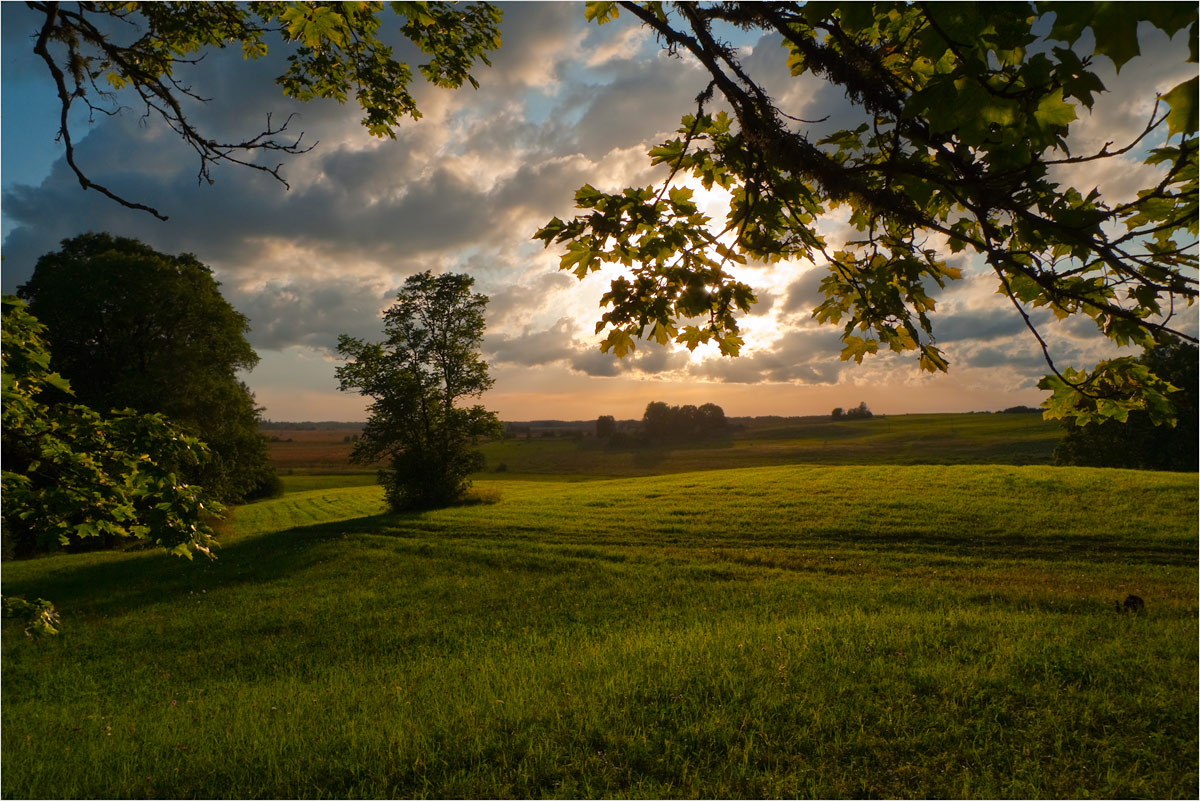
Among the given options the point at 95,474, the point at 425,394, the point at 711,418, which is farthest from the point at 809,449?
the point at 95,474

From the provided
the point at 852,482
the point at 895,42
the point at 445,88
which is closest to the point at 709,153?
the point at 895,42

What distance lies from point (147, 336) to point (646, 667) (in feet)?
97.9

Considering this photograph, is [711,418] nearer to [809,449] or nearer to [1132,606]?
[809,449]

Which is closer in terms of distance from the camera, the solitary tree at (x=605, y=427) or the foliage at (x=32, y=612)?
the foliage at (x=32, y=612)

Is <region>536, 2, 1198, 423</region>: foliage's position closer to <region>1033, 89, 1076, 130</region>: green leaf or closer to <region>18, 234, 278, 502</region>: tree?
<region>1033, 89, 1076, 130</region>: green leaf

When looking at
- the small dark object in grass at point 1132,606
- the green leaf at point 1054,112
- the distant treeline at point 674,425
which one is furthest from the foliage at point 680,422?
the green leaf at point 1054,112

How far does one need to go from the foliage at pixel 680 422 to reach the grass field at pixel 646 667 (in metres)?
54.1

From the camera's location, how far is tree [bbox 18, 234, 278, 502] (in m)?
24.1

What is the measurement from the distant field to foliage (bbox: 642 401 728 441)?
3.39 meters

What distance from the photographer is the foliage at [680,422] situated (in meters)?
74.1

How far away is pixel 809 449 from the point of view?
57906 mm

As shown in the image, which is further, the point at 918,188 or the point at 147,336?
the point at 147,336

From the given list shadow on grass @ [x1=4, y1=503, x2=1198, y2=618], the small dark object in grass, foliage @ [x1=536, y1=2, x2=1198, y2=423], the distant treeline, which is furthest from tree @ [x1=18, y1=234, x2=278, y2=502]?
the distant treeline

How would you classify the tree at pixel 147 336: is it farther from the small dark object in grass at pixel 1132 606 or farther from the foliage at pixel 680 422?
the foliage at pixel 680 422
